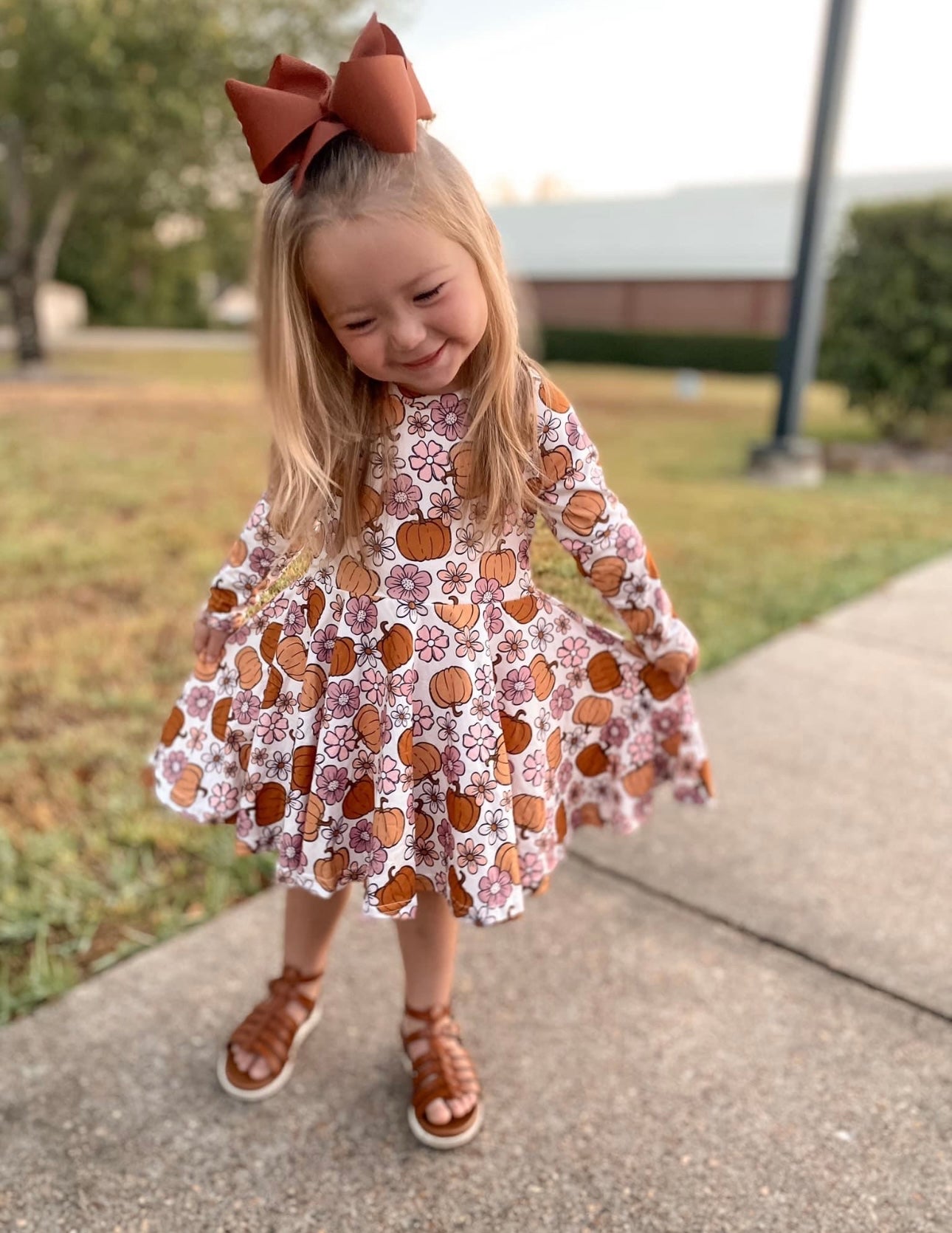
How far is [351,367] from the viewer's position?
58.1 inches

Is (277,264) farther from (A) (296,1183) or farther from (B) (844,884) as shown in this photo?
(B) (844,884)

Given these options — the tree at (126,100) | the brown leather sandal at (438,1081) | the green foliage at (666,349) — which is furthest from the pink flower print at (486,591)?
the green foliage at (666,349)

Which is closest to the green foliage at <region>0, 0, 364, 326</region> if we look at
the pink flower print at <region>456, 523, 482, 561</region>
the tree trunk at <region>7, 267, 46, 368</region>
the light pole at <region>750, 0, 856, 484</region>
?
the tree trunk at <region>7, 267, 46, 368</region>

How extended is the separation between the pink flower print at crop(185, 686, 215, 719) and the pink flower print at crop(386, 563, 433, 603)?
431 mm

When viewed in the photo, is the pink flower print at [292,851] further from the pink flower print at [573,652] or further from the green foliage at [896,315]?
the green foliage at [896,315]

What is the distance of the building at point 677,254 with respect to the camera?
23.3m

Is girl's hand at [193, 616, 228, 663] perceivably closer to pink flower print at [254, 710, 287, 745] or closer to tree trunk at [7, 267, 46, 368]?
pink flower print at [254, 710, 287, 745]

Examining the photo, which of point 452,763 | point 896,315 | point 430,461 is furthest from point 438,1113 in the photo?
point 896,315

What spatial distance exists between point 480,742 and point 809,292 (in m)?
5.74

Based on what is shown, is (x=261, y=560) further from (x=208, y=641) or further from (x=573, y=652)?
(x=573, y=652)

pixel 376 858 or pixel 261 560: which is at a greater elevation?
pixel 261 560

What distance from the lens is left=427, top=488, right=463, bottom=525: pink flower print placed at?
4.74 ft

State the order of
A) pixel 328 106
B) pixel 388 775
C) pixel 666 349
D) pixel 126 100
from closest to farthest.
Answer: pixel 328 106 → pixel 388 775 → pixel 126 100 → pixel 666 349

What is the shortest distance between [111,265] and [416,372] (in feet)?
111
